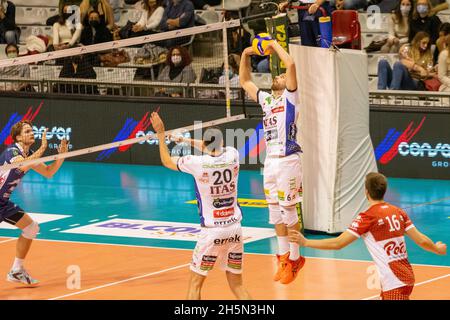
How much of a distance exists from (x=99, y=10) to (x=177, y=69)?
3.40m

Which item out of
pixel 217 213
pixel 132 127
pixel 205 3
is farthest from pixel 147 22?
pixel 217 213

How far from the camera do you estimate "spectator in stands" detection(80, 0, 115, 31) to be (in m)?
26.5

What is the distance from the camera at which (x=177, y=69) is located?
24312 mm

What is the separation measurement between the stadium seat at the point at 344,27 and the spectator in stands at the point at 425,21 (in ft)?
19.3

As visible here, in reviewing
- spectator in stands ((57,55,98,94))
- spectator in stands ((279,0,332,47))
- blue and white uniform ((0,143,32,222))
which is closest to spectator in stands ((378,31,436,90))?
spectator in stands ((279,0,332,47))

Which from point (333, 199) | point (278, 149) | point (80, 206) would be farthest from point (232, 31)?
point (278, 149)

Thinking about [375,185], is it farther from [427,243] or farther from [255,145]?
[255,145]

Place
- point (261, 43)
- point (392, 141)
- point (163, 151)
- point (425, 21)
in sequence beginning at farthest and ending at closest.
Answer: point (425, 21)
point (392, 141)
point (261, 43)
point (163, 151)

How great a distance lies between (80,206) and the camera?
20672mm

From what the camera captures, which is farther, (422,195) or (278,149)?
(422,195)

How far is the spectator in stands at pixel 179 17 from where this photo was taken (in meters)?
25.3
